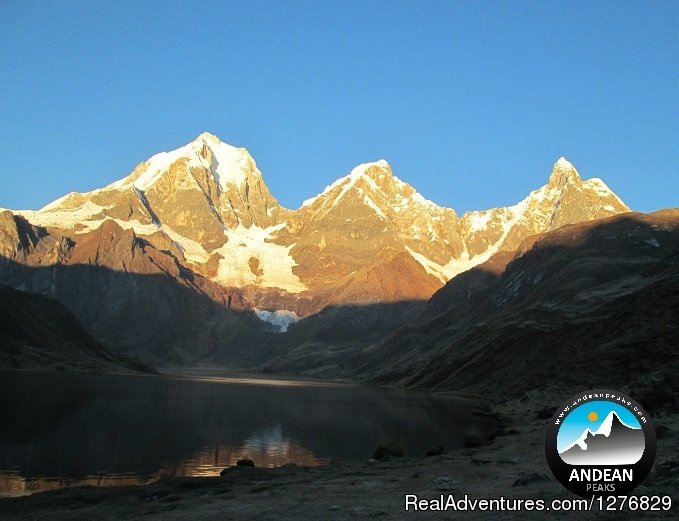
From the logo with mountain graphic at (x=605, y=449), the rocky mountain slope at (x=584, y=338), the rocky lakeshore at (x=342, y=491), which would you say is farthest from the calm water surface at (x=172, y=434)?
the logo with mountain graphic at (x=605, y=449)

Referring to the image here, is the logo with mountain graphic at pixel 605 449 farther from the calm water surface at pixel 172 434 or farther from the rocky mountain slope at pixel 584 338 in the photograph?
the rocky mountain slope at pixel 584 338

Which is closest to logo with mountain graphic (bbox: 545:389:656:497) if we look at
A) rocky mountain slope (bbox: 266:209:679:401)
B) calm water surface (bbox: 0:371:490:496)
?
calm water surface (bbox: 0:371:490:496)

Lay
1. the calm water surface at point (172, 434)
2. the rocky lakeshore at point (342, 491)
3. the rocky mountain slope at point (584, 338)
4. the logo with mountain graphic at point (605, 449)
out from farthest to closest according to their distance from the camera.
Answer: the rocky mountain slope at point (584, 338)
the calm water surface at point (172, 434)
the rocky lakeshore at point (342, 491)
the logo with mountain graphic at point (605, 449)

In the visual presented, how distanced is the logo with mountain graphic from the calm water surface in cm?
2932

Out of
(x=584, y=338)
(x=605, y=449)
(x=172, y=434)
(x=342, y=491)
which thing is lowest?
(x=342, y=491)

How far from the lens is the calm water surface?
4216cm

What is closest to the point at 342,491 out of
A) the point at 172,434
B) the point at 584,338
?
the point at 172,434

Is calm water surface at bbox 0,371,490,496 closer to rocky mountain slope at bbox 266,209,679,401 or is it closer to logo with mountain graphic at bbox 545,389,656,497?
rocky mountain slope at bbox 266,209,679,401

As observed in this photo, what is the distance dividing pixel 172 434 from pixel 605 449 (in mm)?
52013

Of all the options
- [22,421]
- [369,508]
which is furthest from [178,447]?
[369,508]

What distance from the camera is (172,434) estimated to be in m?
60.8

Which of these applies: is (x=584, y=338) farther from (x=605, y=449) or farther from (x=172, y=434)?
(x=605, y=449)

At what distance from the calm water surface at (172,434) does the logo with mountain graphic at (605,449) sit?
29.3 metres

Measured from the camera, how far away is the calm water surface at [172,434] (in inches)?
1660
